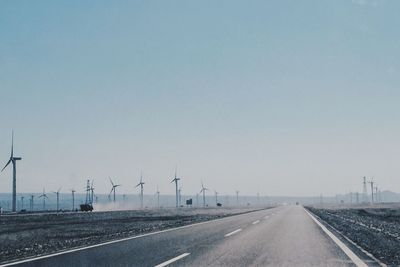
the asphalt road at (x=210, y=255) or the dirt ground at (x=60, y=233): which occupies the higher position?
the asphalt road at (x=210, y=255)

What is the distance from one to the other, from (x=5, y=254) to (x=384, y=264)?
34.5ft

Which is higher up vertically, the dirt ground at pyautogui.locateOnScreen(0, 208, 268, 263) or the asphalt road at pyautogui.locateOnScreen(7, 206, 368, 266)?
the asphalt road at pyautogui.locateOnScreen(7, 206, 368, 266)

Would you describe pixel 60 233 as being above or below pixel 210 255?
below

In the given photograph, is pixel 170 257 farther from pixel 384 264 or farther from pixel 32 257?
pixel 384 264

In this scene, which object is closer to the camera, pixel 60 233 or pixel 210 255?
pixel 210 255

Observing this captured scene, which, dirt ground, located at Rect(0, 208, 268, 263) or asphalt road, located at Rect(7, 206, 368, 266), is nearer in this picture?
asphalt road, located at Rect(7, 206, 368, 266)

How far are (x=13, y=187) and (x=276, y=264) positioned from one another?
72.2 meters

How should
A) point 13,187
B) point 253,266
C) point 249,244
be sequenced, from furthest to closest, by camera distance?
point 13,187 < point 249,244 < point 253,266

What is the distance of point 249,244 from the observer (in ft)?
46.6

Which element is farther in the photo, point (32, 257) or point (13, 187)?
point (13, 187)

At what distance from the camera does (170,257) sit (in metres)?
10.9

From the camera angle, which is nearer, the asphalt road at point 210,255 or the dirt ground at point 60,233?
the asphalt road at point 210,255

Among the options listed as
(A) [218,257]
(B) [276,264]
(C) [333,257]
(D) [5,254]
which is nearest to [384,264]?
(C) [333,257]

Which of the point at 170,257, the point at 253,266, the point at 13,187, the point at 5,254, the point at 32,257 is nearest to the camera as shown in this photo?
the point at 253,266
